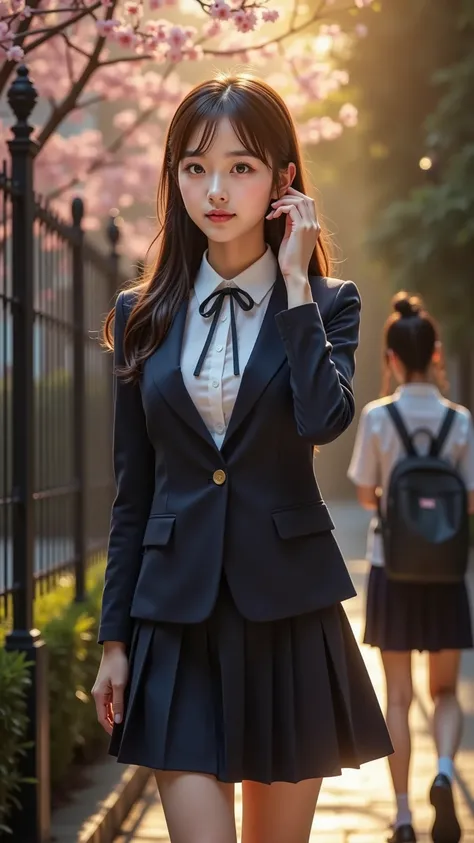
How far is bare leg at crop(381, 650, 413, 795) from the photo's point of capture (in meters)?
5.32

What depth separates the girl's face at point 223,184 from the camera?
2.77 m

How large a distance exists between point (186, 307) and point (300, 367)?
1.20ft

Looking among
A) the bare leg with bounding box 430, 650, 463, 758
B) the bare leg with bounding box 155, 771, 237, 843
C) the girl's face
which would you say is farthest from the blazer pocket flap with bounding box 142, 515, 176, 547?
the bare leg with bounding box 430, 650, 463, 758

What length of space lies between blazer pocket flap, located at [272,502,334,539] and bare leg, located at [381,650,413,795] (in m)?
2.72

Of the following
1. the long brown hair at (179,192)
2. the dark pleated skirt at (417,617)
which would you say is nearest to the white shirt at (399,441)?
the dark pleated skirt at (417,617)

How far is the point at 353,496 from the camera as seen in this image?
1383 inches

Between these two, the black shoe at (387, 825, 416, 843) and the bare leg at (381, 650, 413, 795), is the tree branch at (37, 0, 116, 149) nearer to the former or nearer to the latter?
the bare leg at (381, 650, 413, 795)

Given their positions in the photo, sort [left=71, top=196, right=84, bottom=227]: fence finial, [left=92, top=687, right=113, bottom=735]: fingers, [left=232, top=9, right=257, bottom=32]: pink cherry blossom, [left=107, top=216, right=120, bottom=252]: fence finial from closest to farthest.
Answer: [left=92, top=687, right=113, bottom=735]: fingers → [left=232, top=9, right=257, bottom=32]: pink cherry blossom → [left=71, top=196, right=84, bottom=227]: fence finial → [left=107, top=216, right=120, bottom=252]: fence finial

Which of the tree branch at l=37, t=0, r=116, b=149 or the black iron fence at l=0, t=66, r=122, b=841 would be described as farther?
the tree branch at l=37, t=0, r=116, b=149

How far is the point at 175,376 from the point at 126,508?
0.29 meters

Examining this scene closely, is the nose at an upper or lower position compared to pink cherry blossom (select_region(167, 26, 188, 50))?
lower

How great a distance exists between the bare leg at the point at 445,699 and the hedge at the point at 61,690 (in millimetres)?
1363

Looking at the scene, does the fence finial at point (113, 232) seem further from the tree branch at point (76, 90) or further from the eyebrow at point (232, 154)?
the eyebrow at point (232, 154)

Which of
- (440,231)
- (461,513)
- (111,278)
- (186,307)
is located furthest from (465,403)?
(186,307)
